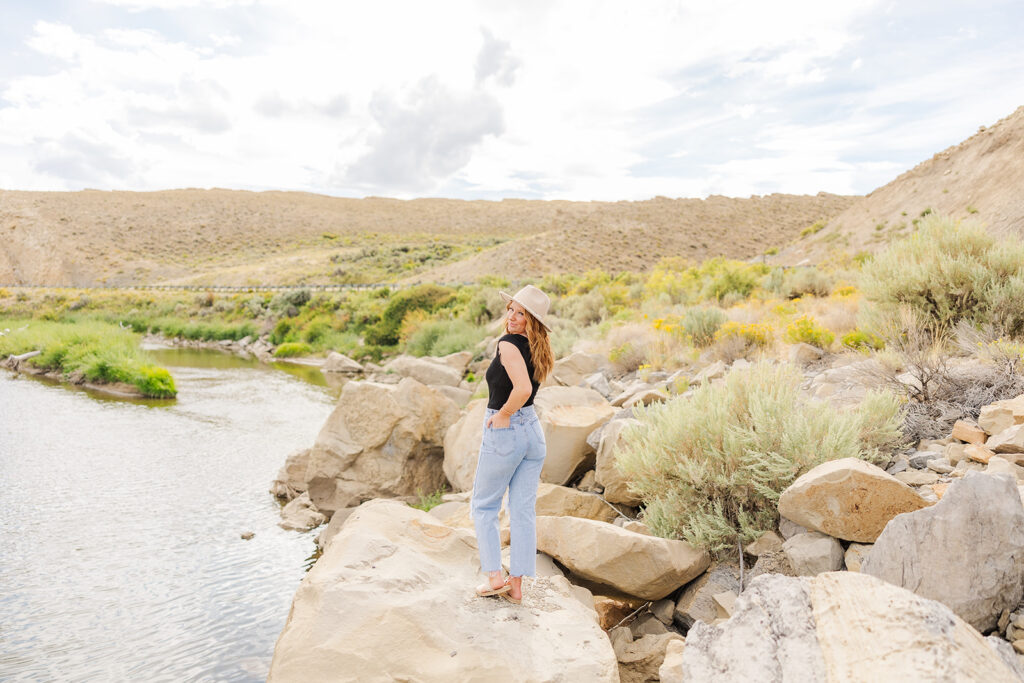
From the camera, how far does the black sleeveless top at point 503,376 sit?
390 cm

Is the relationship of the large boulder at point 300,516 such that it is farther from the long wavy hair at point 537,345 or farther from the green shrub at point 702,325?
the green shrub at point 702,325

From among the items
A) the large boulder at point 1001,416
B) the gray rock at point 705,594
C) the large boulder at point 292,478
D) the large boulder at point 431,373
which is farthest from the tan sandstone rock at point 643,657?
the large boulder at point 431,373

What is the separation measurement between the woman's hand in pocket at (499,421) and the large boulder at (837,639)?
148 cm

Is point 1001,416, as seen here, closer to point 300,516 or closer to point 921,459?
point 921,459

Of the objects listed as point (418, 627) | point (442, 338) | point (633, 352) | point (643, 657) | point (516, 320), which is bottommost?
point (643, 657)

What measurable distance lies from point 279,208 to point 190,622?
84347 millimetres

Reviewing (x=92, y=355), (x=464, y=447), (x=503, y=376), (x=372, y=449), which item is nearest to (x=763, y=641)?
(x=503, y=376)

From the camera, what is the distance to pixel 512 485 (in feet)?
13.4

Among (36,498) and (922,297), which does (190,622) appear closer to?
(36,498)

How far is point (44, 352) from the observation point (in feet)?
62.0

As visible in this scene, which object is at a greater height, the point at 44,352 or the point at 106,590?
the point at 44,352

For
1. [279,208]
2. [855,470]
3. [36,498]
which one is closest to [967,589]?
[855,470]

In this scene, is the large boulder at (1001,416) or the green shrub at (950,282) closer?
the large boulder at (1001,416)

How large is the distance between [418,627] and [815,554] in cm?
234
